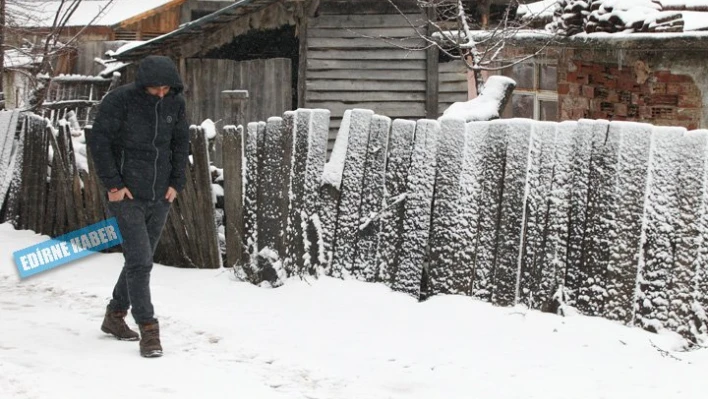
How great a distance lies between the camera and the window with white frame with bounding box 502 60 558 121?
13609 mm

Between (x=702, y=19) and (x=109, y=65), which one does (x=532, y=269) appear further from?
(x=109, y=65)

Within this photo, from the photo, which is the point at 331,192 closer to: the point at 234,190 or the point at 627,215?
the point at 234,190

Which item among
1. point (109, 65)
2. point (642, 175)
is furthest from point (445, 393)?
point (109, 65)

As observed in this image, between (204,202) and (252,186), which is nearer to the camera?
(252,186)

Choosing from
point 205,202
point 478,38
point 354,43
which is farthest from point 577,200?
point 354,43

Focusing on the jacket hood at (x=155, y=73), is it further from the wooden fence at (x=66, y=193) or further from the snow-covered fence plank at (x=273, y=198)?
the wooden fence at (x=66, y=193)

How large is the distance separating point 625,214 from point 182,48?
10.3 m

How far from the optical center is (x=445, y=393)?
480 centimetres

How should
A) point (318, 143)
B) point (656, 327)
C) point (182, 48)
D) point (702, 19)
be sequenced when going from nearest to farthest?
point (656, 327) → point (318, 143) → point (702, 19) → point (182, 48)

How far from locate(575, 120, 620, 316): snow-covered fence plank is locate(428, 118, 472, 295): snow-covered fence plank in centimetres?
A: 77

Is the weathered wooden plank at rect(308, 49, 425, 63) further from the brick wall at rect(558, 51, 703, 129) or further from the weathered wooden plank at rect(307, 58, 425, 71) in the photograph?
the brick wall at rect(558, 51, 703, 129)

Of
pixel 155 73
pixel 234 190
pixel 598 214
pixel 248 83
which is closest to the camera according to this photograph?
pixel 155 73

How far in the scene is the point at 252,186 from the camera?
275 inches

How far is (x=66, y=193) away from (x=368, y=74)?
702 centimetres
